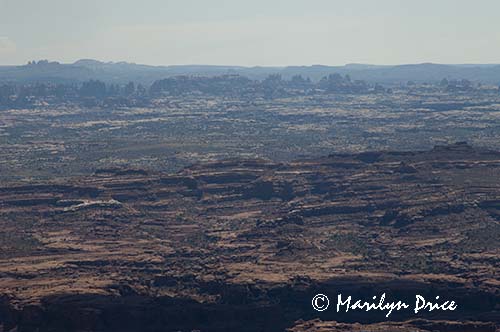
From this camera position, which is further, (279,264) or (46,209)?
(46,209)

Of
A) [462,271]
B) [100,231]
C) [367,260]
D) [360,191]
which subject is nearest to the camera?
[462,271]

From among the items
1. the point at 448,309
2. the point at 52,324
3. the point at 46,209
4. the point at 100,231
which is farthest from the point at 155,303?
the point at 46,209

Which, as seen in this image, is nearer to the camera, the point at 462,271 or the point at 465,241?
the point at 462,271

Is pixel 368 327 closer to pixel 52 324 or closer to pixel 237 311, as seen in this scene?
pixel 237 311

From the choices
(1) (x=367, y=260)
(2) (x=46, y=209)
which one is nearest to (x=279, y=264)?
(1) (x=367, y=260)

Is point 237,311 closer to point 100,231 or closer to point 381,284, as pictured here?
point 381,284

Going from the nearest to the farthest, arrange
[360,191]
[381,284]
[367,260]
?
[381,284]
[367,260]
[360,191]
